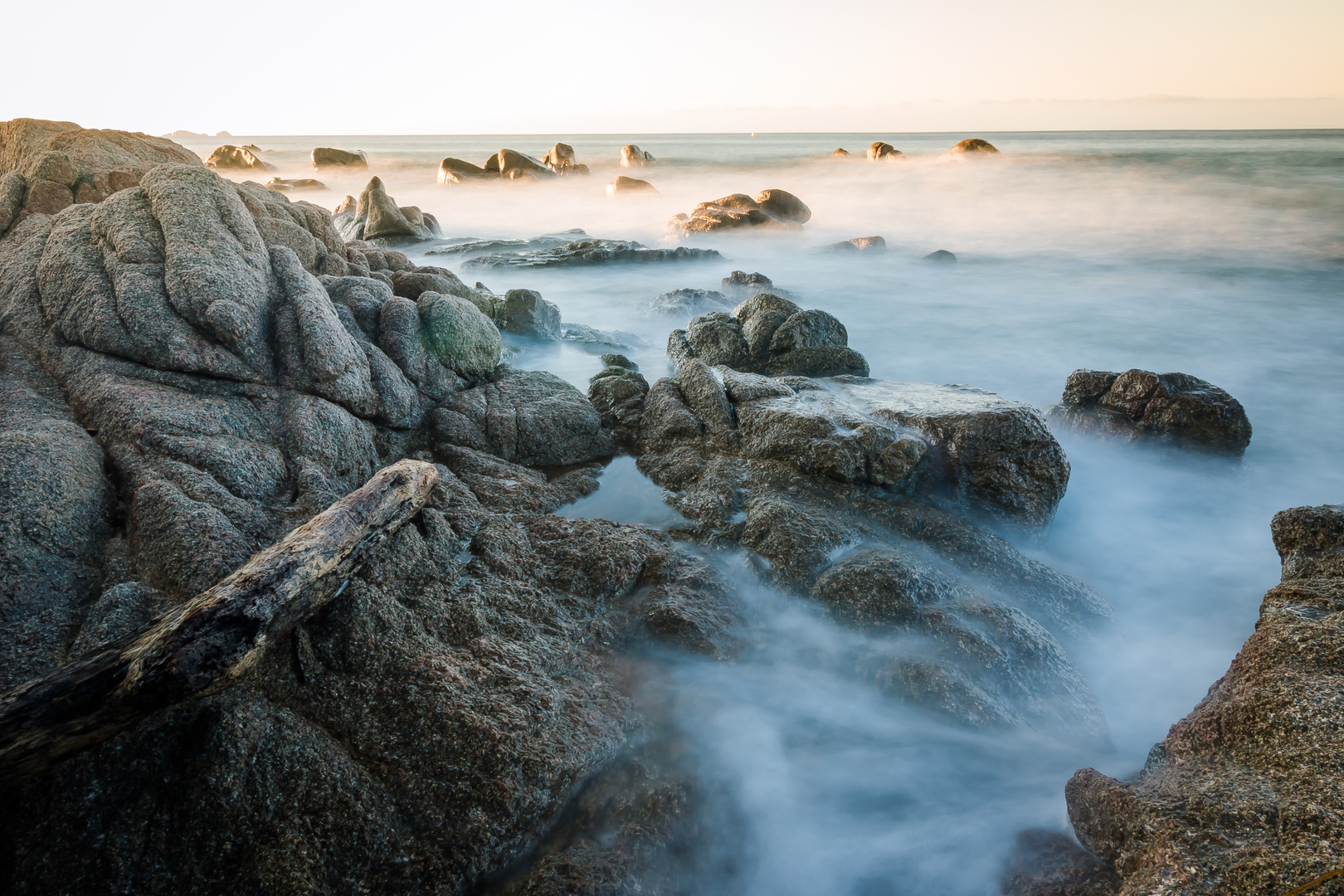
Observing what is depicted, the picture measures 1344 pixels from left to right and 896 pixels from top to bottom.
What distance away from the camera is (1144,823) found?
88.8 inches

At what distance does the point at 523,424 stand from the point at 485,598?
7.60ft

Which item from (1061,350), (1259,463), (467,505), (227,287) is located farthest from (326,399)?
(1061,350)

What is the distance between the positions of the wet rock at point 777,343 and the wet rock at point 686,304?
3.25 metres

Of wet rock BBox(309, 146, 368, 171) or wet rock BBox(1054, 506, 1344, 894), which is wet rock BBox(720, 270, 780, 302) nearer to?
wet rock BBox(1054, 506, 1344, 894)

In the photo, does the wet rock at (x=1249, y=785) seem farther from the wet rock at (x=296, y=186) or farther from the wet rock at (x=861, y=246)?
the wet rock at (x=296, y=186)

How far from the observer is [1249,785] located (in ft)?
7.28

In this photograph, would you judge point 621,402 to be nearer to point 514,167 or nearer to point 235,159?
point 514,167

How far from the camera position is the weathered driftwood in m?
2.08

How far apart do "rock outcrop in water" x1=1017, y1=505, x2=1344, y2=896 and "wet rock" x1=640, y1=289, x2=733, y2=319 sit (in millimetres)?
8359

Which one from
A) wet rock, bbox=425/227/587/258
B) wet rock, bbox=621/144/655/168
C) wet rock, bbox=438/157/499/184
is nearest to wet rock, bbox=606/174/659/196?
wet rock, bbox=438/157/499/184

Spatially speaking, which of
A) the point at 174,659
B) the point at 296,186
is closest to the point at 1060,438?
the point at 174,659

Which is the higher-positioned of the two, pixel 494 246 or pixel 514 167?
pixel 514 167

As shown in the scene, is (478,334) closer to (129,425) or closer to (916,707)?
(129,425)

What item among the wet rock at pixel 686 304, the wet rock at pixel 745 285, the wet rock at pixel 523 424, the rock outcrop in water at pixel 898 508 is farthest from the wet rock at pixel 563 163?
the rock outcrop in water at pixel 898 508
